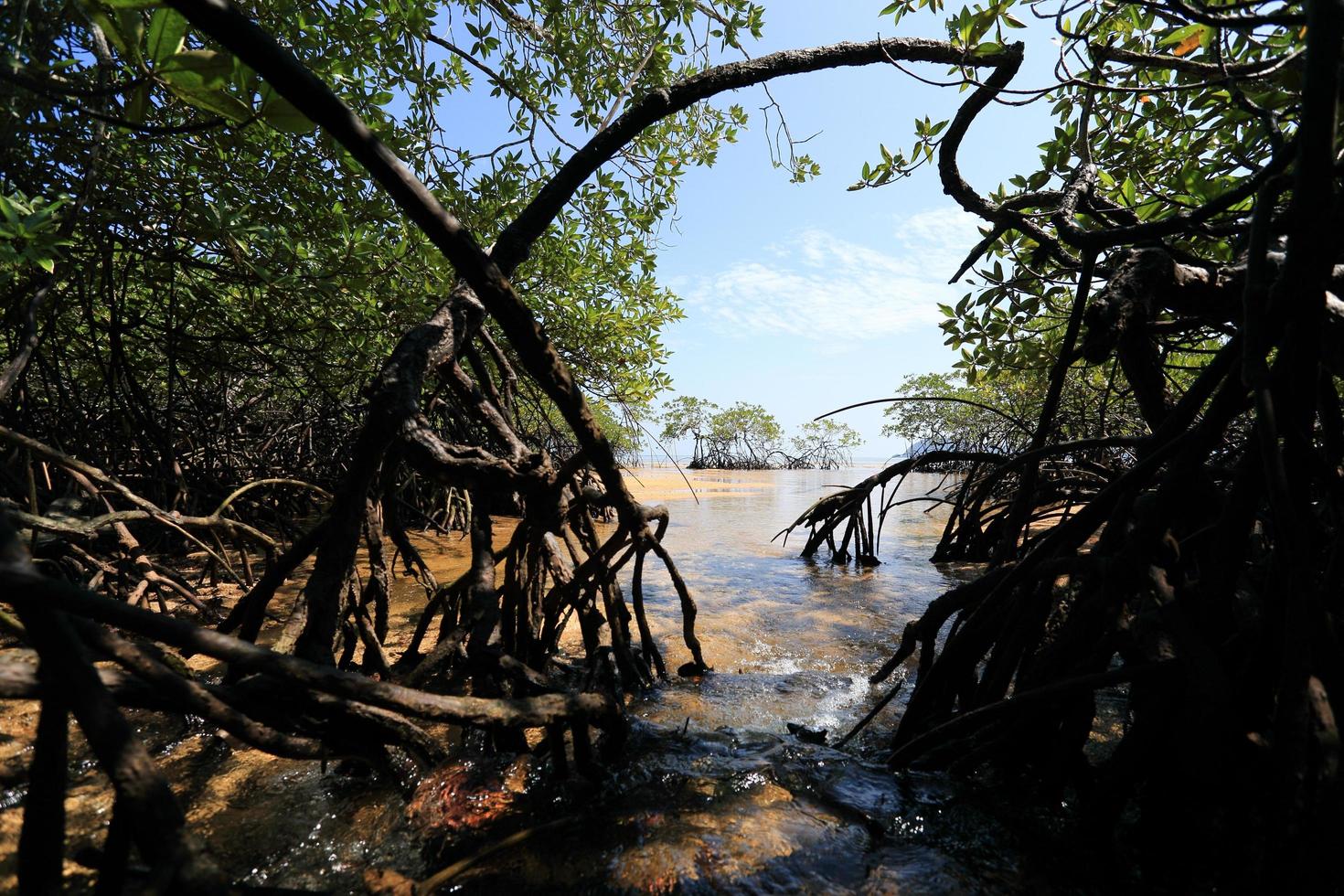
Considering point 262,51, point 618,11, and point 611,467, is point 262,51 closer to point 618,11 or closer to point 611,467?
point 611,467

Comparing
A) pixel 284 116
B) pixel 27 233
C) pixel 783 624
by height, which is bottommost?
pixel 783 624

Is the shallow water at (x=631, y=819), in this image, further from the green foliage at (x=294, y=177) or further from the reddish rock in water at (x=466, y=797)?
the green foliage at (x=294, y=177)

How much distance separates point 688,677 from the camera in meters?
2.73

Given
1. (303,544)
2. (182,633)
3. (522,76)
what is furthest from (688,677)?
(522,76)

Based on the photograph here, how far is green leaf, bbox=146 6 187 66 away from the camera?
96cm

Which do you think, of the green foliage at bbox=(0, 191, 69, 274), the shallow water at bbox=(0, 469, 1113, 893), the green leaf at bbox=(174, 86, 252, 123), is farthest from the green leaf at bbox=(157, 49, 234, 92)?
the shallow water at bbox=(0, 469, 1113, 893)

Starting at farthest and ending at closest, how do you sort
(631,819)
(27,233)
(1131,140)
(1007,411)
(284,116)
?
1. (1007,411)
2. (1131,140)
3. (27,233)
4. (631,819)
5. (284,116)

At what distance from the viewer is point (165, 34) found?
98 cm

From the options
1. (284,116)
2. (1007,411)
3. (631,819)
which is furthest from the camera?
(1007,411)

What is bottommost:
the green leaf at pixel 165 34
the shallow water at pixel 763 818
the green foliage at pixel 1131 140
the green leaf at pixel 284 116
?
the shallow water at pixel 763 818

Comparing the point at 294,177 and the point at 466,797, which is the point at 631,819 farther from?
the point at 294,177

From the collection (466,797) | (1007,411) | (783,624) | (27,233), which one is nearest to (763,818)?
(466,797)

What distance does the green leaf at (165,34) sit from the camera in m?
0.96

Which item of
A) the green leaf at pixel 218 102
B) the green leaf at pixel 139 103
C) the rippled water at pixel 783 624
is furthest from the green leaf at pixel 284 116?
the rippled water at pixel 783 624
